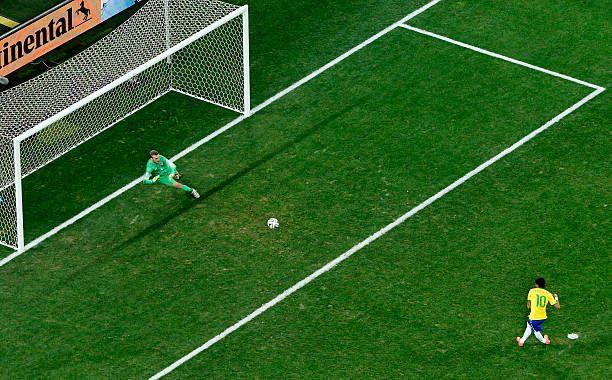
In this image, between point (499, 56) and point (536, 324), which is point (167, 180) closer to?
point (536, 324)

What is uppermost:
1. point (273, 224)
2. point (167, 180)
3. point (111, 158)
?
point (111, 158)

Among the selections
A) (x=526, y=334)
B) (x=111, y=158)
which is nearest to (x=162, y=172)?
(x=111, y=158)

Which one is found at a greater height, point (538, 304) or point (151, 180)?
point (151, 180)

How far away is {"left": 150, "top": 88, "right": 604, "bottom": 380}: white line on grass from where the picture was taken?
2569 centimetres

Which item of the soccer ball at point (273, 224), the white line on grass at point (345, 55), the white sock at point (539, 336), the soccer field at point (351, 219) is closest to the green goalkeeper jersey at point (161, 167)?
the soccer field at point (351, 219)

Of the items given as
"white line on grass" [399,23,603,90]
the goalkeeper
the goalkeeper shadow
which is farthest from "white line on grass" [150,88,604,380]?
the goalkeeper shadow

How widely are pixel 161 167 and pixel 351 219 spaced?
12.8 ft

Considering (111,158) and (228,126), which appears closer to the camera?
(111,158)

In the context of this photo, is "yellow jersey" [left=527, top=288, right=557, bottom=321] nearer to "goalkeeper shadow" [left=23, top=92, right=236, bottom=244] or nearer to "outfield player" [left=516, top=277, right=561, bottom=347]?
"outfield player" [left=516, top=277, right=561, bottom=347]

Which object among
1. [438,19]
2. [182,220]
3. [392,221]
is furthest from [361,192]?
[438,19]

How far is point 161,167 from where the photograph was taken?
2900 centimetres

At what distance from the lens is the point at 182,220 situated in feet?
95.5

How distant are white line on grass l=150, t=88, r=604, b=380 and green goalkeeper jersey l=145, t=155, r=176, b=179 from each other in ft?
12.4

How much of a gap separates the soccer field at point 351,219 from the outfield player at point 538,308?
216 mm
